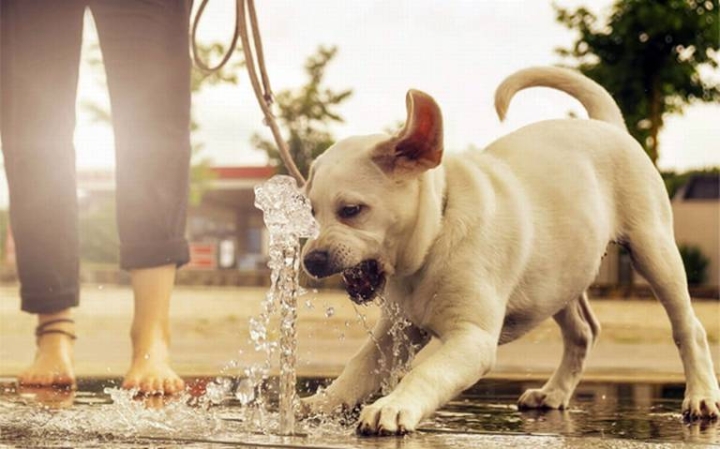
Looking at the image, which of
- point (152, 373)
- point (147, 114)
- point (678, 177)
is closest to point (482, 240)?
point (152, 373)

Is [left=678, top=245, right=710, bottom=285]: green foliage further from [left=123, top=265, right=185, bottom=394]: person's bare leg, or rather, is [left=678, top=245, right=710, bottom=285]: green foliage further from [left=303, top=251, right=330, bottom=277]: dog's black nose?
[left=303, top=251, right=330, bottom=277]: dog's black nose

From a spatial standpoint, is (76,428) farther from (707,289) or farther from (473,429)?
(707,289)

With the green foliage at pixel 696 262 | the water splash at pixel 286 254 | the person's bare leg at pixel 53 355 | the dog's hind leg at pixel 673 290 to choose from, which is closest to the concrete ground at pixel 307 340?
the water splash at pixel 286 254

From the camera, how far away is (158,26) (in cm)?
478

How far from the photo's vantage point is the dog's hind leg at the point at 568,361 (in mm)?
4266

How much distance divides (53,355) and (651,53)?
2112 cm

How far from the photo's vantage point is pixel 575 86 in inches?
174

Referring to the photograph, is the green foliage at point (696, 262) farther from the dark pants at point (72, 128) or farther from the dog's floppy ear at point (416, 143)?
the dog's floppy ear at point (416, 143)

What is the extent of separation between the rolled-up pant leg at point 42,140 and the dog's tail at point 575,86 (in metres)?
1.86

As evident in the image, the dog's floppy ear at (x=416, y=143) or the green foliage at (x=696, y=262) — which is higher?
the dog's floppy ear at (x=416, y=143)

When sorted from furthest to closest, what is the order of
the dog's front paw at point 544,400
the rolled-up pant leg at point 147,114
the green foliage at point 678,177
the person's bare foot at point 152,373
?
the green foliage at point 678,177, the rolled-up pant leg at point 147,114, the person's bare foot at point 152,373, the dog's front paw at point 544,400

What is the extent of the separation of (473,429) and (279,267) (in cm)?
73

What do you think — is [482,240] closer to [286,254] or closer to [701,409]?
[286,254]

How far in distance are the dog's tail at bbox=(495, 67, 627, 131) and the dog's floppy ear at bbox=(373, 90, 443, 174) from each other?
1.09 metres
